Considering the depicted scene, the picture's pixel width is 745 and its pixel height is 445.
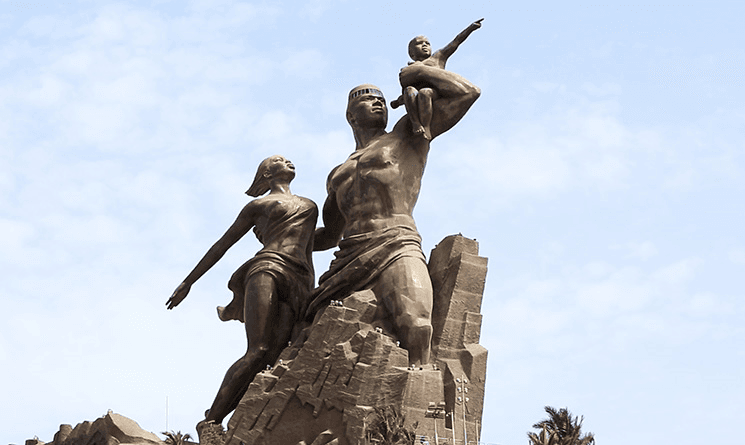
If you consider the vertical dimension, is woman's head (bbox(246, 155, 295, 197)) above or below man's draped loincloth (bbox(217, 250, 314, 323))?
above

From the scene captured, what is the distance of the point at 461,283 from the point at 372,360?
1526 mm

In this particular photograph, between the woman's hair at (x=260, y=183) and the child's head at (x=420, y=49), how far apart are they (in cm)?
218

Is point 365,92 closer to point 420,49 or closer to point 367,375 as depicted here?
point 420,49

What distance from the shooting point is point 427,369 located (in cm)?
1291

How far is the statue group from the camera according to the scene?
530 inches

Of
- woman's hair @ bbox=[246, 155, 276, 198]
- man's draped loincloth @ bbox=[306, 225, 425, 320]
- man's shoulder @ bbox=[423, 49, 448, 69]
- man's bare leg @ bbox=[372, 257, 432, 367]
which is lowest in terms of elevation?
man's bare leg @ bbox=[372, 257, 432, 367]

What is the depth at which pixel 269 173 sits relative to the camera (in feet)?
50.1

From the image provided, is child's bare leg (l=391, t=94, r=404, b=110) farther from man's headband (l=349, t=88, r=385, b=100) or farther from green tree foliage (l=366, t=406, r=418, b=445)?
green tree foliage (l=366, t=406, r=418, b=445)

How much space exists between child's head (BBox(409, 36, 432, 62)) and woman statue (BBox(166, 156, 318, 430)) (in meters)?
2.04

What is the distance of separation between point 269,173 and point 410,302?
300 cm

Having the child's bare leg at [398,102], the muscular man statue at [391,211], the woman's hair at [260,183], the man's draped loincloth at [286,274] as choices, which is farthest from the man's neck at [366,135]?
the man's draped loincloth at [286,274]

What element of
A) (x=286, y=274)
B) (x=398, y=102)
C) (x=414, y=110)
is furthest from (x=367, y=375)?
(x=398, y=102)

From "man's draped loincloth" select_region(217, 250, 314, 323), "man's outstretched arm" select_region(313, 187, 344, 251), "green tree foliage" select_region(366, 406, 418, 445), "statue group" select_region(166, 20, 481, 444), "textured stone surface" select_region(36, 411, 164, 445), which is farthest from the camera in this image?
"man's outstretched arm" select_region(313, 187, 344, 251)

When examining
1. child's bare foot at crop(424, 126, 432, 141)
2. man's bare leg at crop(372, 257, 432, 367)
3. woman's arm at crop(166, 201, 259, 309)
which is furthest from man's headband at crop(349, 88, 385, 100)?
man's bare leg at crop(372, 257, 432, 367)
